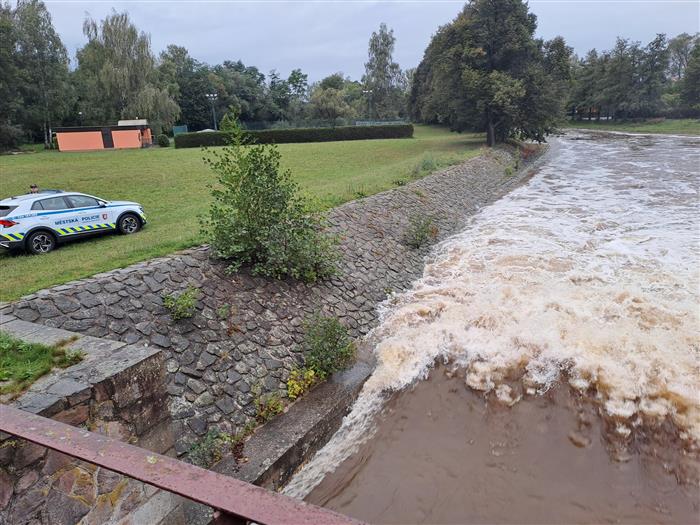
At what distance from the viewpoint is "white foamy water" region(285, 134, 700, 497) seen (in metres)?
6.58

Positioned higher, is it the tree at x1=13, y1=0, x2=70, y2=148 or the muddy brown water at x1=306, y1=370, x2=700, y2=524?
the tree at x1=13, y1=0, x2=70, y2=148

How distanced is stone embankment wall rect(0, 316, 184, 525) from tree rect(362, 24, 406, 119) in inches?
2695

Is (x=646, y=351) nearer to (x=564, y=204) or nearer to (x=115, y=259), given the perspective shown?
(x=115, y=259)

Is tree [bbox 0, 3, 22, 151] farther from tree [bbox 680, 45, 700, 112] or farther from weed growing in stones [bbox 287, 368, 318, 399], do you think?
tree [bbox 680, 45, 700, 112]

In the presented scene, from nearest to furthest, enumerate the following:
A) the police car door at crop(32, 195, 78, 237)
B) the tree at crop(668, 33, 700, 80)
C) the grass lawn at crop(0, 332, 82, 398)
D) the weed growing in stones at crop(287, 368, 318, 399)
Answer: the grass lawn at crop(0, 332, 82, 398) → the weed growing in stones at crop(287, 368, 318, 399) → the police car door at crop(32, 195, 78, 237) → the tree at crop(668, 33, 700, 80)

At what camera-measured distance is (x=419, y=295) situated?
34.4ft

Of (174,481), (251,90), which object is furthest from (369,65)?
(174,481)

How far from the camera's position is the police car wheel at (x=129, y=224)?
40.8 feet

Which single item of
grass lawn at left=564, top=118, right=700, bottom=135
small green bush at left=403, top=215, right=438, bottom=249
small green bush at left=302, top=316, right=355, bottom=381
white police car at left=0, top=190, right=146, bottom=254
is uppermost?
grass lawn at left=564, top=118, right=700, bottom=135

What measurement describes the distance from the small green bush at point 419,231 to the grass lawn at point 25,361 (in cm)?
983

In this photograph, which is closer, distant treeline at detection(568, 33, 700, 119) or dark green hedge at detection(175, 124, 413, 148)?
dark green hedge at detection(175, 124, 413, 148)

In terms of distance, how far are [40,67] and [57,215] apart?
42.8m

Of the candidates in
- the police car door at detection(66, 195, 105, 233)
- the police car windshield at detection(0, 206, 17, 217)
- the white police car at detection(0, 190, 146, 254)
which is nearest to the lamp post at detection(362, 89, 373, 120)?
the white police car at detection(0, 190, 146, 254)

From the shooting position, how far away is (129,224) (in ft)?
41.4
